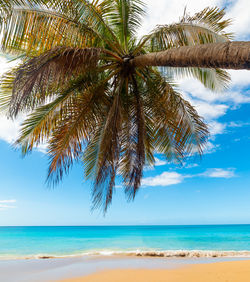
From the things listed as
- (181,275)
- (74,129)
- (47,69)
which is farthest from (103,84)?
(181,275)

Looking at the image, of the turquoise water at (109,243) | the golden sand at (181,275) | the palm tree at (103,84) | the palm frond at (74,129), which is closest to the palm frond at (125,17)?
A: the palm tree at (103,84)

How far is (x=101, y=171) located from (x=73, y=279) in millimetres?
3674

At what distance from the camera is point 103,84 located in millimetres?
5973

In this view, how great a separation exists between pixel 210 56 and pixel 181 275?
Answer: 21.2ft

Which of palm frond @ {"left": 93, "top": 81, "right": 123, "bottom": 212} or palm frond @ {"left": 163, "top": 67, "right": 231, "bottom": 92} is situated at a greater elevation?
palm frond @ {"left": 163, "top": 67, "right": 231, "bottom": 92}

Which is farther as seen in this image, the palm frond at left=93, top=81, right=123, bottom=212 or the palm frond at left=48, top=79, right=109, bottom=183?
the palm frond at left=48, top=79, right=109, bottom=183

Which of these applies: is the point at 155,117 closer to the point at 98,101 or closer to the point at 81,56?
the point at 98,101

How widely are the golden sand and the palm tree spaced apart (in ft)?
8.89

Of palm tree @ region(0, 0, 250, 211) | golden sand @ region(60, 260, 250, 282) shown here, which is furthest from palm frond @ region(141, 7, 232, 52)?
golden sand @ region(60, 260, 250, 282)

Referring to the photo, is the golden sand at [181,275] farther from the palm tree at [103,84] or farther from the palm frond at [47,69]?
the palm frond at [47,69]

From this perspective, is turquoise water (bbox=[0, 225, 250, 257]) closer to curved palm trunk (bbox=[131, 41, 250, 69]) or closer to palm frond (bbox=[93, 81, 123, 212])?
palm frond (bbox=[93, 81, 123, 212])

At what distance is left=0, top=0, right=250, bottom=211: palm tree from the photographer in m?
4.24

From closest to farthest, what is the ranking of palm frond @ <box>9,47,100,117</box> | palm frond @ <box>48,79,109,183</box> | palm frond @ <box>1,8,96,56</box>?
palm frond @ <box>9,47,100,117</box>
palm frond @ <box>1,8,96,56</box>
palm frond @ <box>48,79,109,183</box>

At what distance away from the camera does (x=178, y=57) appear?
3.77 m
